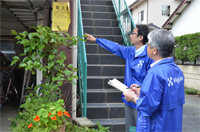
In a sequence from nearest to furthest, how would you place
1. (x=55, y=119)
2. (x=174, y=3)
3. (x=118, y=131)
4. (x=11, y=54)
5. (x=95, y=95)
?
(x=55, y=119) < (x=118, y=131) < (x=95, y=95) < (x=11, y=54) < (x=174, y=3)

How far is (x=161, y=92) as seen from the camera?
1.60 metres

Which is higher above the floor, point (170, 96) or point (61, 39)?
point (61, 39)

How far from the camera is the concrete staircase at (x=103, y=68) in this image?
435 cm

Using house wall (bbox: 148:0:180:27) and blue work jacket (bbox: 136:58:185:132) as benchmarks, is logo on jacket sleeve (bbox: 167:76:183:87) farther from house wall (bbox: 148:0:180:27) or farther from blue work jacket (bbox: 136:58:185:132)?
house wall (bbox: 148:0:180:27)

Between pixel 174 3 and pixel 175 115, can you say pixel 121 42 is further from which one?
pixel 174 3

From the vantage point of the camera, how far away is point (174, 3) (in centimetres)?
2277

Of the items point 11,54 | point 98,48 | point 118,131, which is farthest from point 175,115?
point 11,54

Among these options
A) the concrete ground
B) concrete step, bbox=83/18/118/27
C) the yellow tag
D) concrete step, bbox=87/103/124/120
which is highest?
concrete step, bbox=83/18/118/27

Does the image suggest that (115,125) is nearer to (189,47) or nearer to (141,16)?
(189,47)

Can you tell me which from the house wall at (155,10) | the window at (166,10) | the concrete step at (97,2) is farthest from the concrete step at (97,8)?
the window at (166,10)

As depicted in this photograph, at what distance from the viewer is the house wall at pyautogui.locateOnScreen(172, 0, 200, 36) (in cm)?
1291

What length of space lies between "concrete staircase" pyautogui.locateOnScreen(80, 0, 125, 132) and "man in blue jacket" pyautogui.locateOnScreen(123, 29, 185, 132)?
2504 mm

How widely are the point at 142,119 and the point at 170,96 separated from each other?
32 centimetres

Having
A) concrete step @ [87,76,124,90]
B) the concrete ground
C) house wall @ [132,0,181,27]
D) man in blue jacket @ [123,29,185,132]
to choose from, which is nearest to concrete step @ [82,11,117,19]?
concrete step @ [87,76,124,90]
